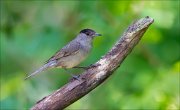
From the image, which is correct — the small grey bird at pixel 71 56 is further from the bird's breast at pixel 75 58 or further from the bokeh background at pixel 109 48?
the bokeh background at pixel 109 48

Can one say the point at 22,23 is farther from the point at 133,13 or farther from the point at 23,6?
the point at 133,13

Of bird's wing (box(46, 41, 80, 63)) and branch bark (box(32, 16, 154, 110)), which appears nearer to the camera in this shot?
branch bark (box(32, 16, 154, 110))

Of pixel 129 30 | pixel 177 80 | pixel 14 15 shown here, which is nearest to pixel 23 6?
pixel 14 15

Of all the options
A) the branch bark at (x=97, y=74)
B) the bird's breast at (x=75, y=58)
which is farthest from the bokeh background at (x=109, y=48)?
the branch bark at (x=97, y=74)

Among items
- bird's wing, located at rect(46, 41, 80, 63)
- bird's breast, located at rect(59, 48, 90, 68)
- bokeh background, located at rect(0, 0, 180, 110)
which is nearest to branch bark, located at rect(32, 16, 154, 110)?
bird's breast, located at rect(59, 48, 90, 68)

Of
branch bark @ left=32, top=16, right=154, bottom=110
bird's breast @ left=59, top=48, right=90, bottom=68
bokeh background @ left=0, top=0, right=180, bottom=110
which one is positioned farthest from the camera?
bokeh background @ left=0, top=0, right=180, bottom=110

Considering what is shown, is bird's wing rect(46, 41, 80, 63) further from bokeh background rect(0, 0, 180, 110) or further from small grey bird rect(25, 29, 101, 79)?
bokeh background rect(0, 0, 180, 110)
